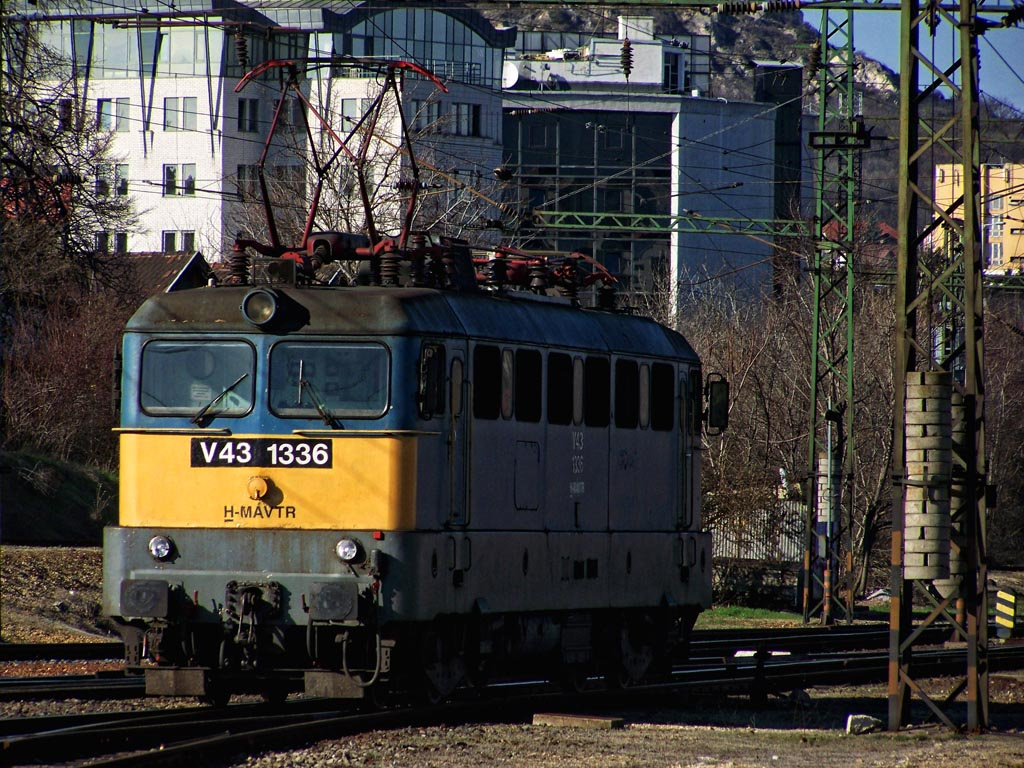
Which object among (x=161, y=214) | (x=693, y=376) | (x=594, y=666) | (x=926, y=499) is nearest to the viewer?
(x=926, y=499)

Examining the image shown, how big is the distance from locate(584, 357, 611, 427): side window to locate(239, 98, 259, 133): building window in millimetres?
64928

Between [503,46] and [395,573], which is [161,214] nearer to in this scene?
[503,46]

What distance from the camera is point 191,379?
507 inches

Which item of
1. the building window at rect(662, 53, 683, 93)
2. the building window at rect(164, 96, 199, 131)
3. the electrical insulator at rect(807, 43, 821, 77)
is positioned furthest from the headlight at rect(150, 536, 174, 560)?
the building window at rect(662, 53, 683, 93)

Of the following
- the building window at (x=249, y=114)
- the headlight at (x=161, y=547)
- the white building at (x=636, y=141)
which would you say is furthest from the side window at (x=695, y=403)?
the white building at (x=636, y=141)

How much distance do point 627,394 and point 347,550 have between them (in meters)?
4.27

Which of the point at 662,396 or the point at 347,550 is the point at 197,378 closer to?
the point at 347,550

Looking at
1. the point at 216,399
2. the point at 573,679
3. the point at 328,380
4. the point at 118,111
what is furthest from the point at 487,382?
the point at 118,111

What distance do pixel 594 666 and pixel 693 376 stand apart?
10.4 ft

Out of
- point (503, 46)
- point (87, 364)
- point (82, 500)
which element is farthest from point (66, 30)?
point (82, 500)

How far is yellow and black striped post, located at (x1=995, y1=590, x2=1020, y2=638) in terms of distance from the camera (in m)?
27.2

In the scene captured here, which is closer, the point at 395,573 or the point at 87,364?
the point at 395,573

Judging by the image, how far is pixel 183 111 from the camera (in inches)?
3127

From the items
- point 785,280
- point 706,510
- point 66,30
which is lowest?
point 706,510
